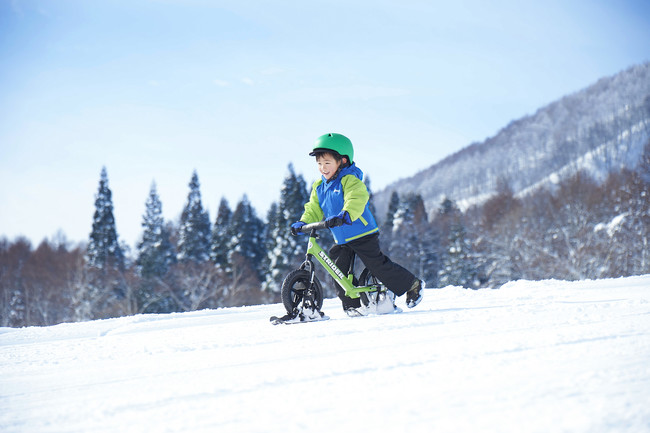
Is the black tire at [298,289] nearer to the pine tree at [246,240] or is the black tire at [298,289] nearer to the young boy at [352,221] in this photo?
the young boy at [352,221]

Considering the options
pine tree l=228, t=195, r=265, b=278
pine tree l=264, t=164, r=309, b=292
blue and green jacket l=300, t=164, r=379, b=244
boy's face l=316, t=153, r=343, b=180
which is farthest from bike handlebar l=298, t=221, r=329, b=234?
pine tree l=228, t=195, r=265, b=278

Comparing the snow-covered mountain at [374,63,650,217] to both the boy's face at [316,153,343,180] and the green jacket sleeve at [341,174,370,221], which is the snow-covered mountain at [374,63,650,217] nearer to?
the boy's face at [316,153,343,180]

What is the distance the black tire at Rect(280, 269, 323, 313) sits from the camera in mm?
3947

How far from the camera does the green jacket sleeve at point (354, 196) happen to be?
401 cm

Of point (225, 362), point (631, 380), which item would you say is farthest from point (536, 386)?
point (225, 362)

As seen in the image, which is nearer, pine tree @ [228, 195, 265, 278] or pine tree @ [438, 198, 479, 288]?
pine tree @ [228, 195, 265, 278]

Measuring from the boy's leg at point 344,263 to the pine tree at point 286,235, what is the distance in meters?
28.2

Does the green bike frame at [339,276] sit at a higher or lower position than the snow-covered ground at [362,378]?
higher

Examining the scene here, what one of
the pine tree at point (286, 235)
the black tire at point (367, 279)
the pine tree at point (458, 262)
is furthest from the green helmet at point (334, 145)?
the pine tree at point (458, 262)

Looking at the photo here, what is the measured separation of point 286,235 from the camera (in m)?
34.0

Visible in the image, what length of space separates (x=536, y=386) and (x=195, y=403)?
1.12 m

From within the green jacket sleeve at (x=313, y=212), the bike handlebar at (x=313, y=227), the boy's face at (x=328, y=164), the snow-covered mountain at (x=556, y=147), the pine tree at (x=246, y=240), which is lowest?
the bike handlebar at (x=313, y=227)

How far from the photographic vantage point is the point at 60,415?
61.3 inches

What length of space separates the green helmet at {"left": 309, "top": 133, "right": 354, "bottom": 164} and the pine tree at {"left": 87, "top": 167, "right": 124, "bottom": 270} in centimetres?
3555
